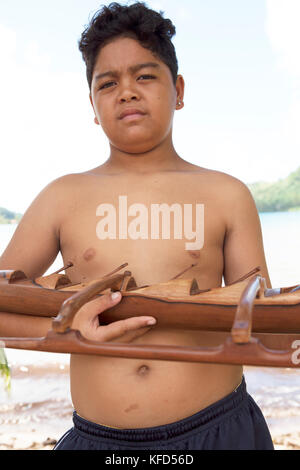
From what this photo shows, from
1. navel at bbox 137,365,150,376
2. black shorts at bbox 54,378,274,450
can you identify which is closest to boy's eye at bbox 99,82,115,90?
navel at bbox 137,365,150,376

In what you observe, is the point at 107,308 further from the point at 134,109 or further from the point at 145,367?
the point at 134,109

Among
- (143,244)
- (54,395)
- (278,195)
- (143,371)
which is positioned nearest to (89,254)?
(143,244)

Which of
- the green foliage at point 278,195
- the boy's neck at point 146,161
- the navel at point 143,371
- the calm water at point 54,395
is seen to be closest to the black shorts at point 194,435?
the navel at point 143,371

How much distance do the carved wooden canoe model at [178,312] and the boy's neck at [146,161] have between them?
1.35ft

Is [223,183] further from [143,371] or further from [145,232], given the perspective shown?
[143,371]

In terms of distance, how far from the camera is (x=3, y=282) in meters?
0.88

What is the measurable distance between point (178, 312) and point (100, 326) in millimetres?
140

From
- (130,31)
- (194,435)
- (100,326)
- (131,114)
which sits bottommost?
(194,435)

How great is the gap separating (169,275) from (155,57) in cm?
54

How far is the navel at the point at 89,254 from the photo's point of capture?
3.73 ft

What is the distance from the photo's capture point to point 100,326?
2.74 ft

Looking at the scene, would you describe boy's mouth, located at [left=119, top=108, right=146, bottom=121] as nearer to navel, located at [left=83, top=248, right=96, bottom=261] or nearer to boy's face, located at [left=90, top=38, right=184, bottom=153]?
boy's face, located at [left=90, top=38, right=184, bottom=153]

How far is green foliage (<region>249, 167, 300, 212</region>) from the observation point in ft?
56.6

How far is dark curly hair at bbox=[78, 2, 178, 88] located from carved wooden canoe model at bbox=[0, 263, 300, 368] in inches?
25.0
